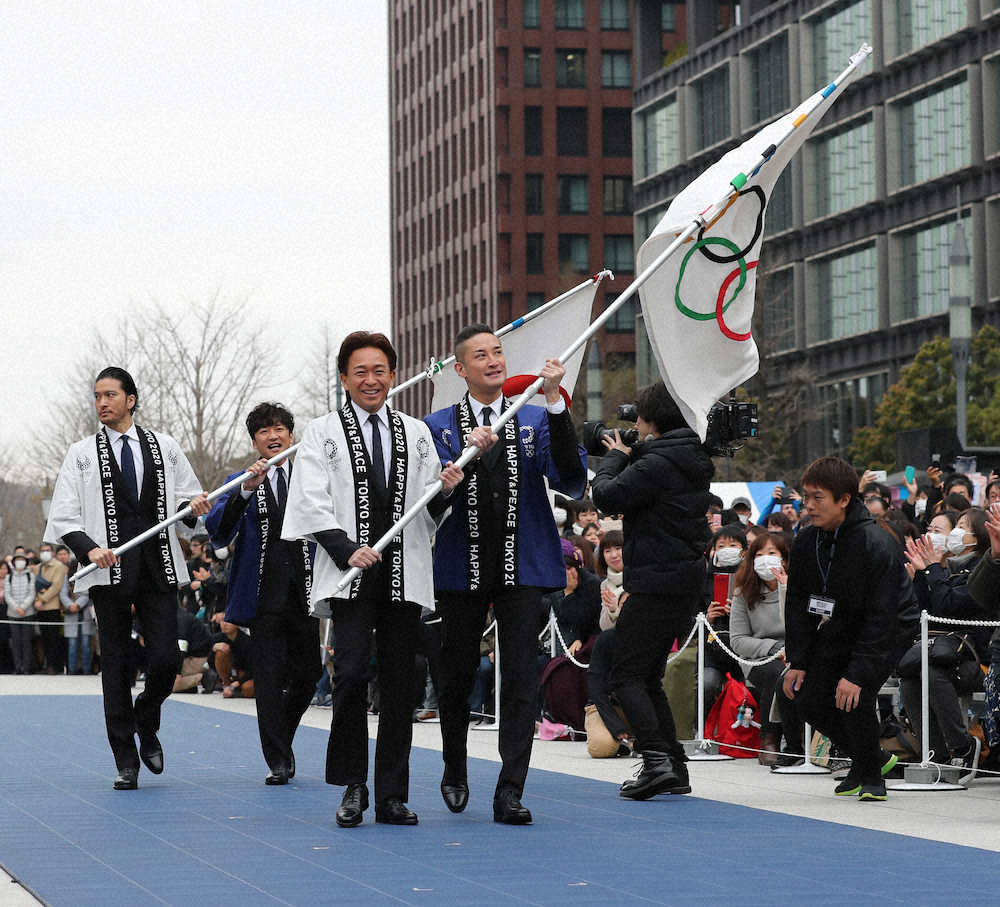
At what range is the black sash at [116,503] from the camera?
11078 mm

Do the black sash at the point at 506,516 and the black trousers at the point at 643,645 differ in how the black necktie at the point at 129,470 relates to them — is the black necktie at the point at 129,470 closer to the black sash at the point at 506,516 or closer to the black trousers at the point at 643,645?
the black sash at the point at 506,516

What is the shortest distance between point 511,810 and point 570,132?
321ft

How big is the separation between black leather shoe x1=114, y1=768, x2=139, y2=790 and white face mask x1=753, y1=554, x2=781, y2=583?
13.5ft

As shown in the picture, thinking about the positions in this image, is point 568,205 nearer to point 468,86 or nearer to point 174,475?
point 468,86

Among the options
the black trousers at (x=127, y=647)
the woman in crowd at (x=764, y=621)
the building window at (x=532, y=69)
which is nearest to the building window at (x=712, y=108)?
the building window at (x=532, y=69)

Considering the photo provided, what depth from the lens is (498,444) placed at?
936cm

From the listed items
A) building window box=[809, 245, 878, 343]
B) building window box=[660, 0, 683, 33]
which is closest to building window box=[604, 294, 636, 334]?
building window box=[660, 0, 683, 33]

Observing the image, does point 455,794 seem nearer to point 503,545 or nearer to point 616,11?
point 503,545

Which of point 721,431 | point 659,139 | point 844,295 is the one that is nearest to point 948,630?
point 721,431

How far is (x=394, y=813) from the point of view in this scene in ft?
30.0

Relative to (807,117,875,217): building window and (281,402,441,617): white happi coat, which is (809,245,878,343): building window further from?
(281,402,441,617): white happi coat

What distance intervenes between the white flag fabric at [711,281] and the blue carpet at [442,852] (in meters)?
2.27

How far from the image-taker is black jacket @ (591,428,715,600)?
1029 centimetres

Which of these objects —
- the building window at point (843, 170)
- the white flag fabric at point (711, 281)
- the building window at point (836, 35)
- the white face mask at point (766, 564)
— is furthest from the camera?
the building window at point (843, 170)
